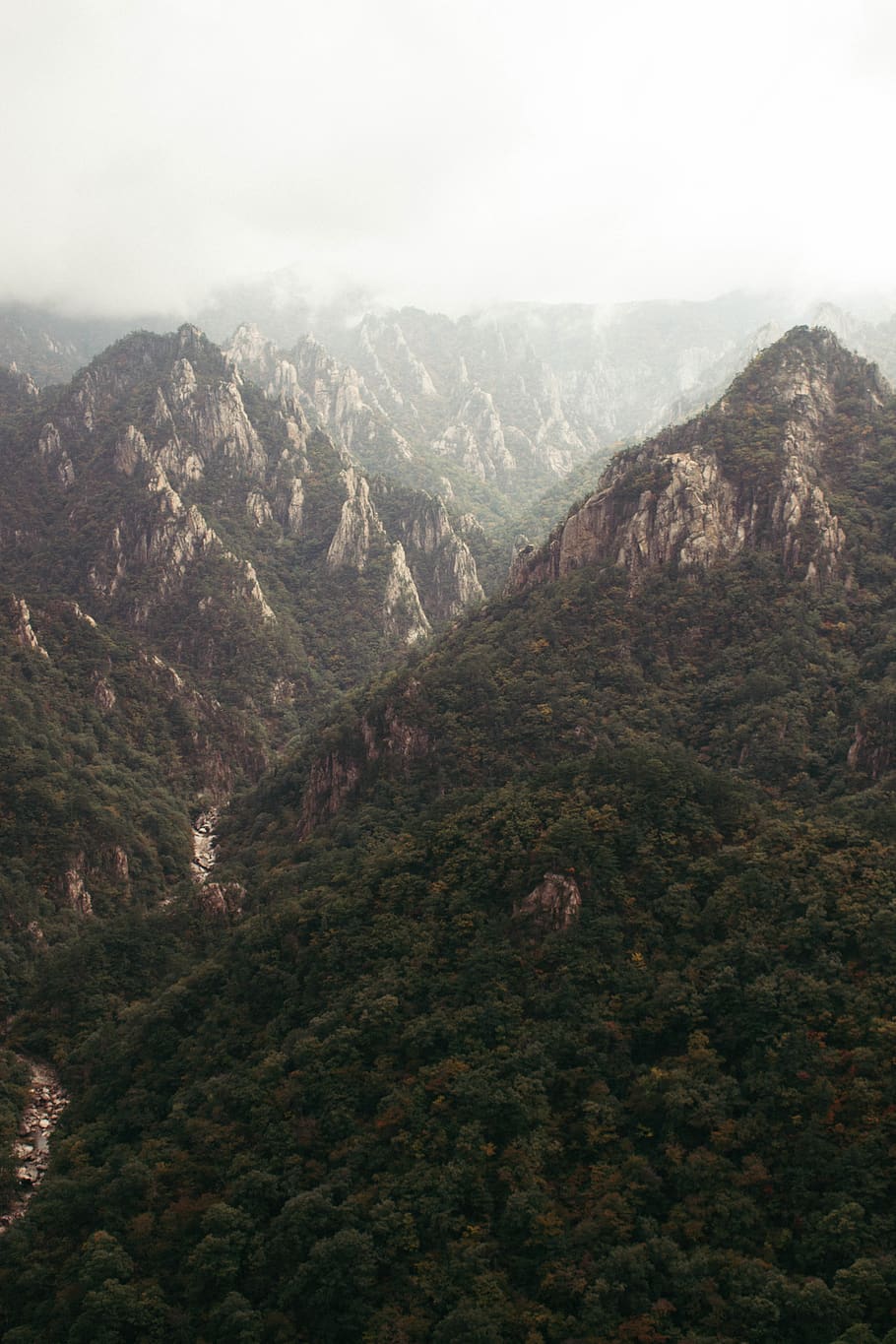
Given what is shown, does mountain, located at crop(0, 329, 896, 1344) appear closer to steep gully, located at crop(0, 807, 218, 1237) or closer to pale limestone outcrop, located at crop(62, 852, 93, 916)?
Answer: steep gully, located at crop(0, 807, 218, 1237)

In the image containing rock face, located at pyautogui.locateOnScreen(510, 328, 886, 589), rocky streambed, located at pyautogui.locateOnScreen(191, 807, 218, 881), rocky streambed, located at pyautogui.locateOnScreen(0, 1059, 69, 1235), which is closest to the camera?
rocky streambed, located at pyautogui.locateOnScreen(0, 1059, 69, 1235)

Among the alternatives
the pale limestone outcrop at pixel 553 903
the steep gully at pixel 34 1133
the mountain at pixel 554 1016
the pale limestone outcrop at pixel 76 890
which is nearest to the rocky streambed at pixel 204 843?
the mountain at pixel 554 1016

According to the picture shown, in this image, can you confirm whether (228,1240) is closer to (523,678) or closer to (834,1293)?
(834,1293)

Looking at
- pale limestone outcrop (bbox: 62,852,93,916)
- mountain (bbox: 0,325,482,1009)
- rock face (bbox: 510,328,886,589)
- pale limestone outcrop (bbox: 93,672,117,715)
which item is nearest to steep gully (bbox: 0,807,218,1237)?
mountain (bbox: 0,325,482,1009)

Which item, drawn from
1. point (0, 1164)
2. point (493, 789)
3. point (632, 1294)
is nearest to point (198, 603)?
point (493, 789)

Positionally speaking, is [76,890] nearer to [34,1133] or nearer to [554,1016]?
[34,1133]

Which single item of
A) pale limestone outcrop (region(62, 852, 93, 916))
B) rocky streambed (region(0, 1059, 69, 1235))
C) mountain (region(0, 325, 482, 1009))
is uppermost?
mountain (region(0, 325, 482, 1009))
